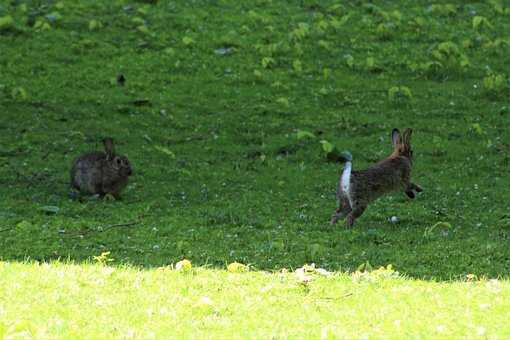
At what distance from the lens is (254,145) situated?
77.0 ft

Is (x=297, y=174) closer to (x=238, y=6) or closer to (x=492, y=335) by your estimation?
(x=492, y=335)

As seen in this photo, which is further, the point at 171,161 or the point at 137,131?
the point at 137,131

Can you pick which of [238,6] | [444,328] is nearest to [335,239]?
[444,328]

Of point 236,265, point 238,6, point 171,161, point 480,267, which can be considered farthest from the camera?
point 238,6

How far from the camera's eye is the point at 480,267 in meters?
12.9

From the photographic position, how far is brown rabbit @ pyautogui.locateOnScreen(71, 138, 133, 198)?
18906mm

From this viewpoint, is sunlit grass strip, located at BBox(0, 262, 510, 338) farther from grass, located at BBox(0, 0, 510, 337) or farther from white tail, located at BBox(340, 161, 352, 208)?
white tail, located at BBox(340, 161, 352, 208)

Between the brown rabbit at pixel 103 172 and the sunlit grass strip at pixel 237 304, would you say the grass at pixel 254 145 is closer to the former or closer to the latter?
the sunlit grass strip at pixel 237 304

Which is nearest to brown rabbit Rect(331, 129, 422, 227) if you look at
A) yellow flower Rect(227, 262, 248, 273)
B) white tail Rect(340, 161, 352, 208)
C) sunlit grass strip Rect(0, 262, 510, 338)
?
white tail Rect(340, 161, 352, 208)

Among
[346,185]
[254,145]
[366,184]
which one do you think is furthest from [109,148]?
[366,184]

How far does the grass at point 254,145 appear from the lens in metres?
11.2

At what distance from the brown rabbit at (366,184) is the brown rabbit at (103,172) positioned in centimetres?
466

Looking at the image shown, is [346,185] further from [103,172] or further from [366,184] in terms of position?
[103,172]

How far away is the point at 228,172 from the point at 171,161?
1599 millimetres
